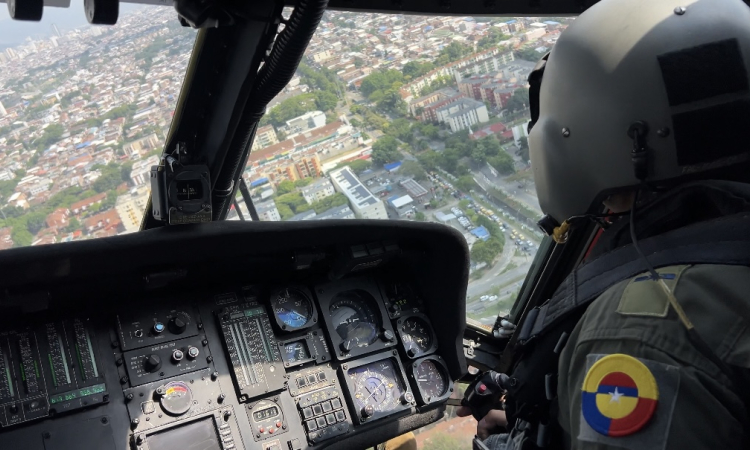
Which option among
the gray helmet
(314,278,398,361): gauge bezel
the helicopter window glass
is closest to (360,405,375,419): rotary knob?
(314,278,398,361): gauge bezel

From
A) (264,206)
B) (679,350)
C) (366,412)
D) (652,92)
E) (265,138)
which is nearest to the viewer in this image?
(679,350)

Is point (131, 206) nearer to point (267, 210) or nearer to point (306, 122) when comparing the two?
point (267, 210)

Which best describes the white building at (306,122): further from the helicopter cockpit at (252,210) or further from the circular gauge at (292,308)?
the circular gauge at (292,308)

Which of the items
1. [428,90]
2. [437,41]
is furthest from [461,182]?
[437,41]

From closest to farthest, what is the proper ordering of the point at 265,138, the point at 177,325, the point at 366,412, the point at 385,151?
the point at 177,325 → the point at 265,138 → the point at 366,412 → the point at 385,151

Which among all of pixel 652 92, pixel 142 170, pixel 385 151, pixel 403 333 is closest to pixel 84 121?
pixel 142 170

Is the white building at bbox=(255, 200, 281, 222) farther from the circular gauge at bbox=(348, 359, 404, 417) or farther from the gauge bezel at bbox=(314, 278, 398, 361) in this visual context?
the circular gauge at bbox=(348, 359, 404, 417)

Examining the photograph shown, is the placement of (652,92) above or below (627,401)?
above

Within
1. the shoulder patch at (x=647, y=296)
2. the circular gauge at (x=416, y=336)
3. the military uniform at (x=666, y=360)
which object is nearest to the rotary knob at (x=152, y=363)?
the circular gauge at (x=416, y=336)
